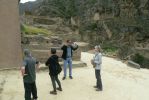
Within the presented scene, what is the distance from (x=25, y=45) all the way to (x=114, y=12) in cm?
4697

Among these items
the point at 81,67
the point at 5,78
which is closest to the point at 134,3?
the point at 81,67

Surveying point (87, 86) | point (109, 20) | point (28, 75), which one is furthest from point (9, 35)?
point (109, 20)

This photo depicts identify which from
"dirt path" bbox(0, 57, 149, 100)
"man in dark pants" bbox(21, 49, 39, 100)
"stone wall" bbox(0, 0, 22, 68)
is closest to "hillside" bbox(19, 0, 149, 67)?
"dirt path" bbox(0, 57, 149, 100)

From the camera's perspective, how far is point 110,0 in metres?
64.7

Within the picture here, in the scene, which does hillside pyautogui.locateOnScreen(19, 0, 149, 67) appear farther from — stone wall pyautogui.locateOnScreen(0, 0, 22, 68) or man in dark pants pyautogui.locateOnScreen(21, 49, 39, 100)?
man in dark pants pyautogui.locateOnScreen(21, 49, 39, 100)

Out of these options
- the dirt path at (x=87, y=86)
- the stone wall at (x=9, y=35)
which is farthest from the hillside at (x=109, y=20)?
the stone wall at (x=9, y=35)

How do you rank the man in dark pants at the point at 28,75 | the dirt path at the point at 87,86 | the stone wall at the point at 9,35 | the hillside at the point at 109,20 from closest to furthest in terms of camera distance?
the man in dark pants at the point at 28,75 < the dirt path at the point at 87,86 < the stone wall at the point at 9,35 < the hillside at the point at 109,20

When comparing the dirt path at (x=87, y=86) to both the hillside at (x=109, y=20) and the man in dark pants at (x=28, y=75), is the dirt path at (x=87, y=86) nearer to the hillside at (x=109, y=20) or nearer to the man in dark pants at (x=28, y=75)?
the man in dark pants at (x=28, y=75)

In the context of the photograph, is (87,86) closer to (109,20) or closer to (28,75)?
(28,75)

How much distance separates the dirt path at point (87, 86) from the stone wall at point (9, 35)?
734 mm

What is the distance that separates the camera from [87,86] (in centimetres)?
1387

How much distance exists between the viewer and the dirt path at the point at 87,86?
12.1 m

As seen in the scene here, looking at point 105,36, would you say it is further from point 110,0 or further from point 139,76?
point 139,76

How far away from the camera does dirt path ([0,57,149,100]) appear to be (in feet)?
39.8
